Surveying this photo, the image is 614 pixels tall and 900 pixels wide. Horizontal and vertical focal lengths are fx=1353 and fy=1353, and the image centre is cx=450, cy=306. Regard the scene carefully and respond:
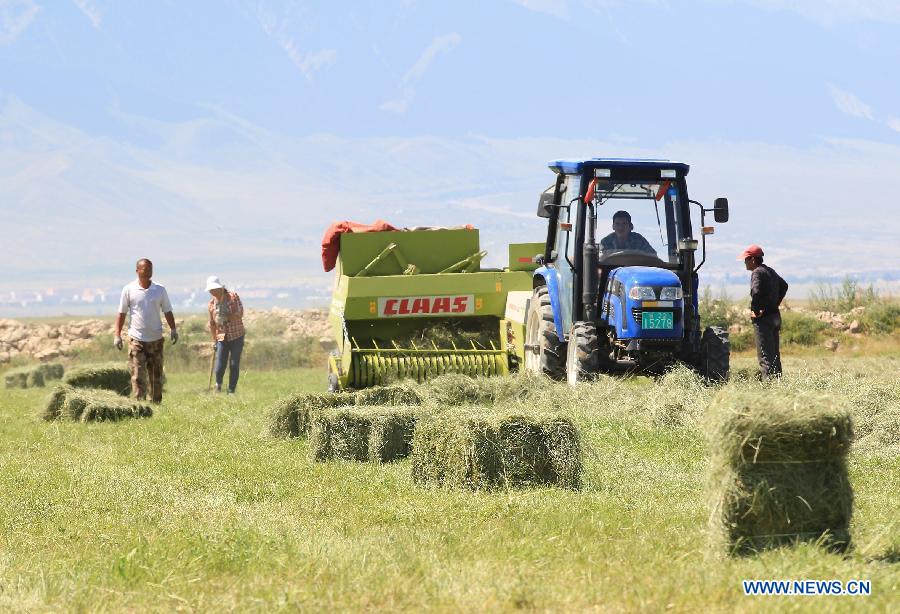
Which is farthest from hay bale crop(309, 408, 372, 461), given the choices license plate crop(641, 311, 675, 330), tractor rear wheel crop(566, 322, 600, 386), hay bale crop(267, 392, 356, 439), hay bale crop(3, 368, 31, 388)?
hay bale crop(3, 368, 31, 388)

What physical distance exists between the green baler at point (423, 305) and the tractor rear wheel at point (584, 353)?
2156 mm

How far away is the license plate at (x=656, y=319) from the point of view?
1320 centimetres

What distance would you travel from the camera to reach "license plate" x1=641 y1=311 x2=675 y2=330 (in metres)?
13.2

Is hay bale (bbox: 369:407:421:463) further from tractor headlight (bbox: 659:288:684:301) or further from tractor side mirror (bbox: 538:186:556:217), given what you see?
tractor side mirror (bbox: 538:186:556:217)

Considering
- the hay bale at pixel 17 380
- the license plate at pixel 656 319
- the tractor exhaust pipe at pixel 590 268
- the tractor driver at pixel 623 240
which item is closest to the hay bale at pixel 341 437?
the license plate at pixel 656 319

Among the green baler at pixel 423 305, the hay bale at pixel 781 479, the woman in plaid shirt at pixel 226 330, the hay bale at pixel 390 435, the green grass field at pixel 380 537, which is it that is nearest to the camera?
the green grass field at pixel 380 537

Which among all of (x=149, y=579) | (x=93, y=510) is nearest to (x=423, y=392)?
(x=93, y=510)

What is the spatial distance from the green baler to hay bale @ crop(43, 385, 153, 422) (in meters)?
2.69

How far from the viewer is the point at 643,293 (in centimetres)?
1316

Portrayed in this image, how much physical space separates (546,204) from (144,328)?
4875 millimetres

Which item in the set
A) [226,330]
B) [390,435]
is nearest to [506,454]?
[390,435]

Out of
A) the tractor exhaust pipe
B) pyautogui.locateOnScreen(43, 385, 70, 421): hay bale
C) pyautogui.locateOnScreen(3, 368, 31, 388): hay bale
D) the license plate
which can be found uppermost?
the tractor exhaust pipe

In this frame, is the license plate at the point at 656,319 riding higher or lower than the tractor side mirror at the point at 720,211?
lower

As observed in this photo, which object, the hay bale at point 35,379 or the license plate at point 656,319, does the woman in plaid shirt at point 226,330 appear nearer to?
the hay bale at point 35,379
